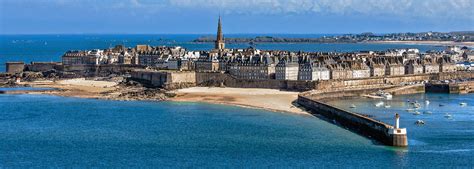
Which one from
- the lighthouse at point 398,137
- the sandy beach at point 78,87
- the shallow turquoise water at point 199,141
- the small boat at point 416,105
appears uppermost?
the sandy beach at point 78,87

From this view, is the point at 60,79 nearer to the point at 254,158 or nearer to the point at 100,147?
the point at 100,147

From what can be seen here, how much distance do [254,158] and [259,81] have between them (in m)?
31.2

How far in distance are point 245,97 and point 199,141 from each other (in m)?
20.7

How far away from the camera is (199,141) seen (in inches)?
1642

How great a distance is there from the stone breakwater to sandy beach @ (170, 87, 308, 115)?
1.26 m

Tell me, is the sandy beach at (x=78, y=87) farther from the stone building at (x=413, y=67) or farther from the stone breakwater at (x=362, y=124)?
the stone building at (x=413, y=67)

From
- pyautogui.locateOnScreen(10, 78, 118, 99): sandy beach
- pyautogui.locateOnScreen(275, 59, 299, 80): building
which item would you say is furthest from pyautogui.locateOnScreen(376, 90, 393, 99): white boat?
pyautogui.locateOnScreen(10, 78, 118, 99): sandy beach

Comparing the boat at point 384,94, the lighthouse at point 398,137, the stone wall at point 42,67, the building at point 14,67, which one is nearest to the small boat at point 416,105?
the boat at point 384,94

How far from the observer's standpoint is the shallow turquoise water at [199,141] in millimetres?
36375

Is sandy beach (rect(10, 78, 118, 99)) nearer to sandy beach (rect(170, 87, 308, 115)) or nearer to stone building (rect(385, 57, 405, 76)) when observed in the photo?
sandy beach (rect(170, 87, 308, 115))

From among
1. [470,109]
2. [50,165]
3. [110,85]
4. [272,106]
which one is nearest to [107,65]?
[110,85]

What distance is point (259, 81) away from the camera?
68.1 metres

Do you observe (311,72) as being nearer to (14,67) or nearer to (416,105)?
(416,105)

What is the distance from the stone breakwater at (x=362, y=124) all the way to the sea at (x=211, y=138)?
0.61 m
